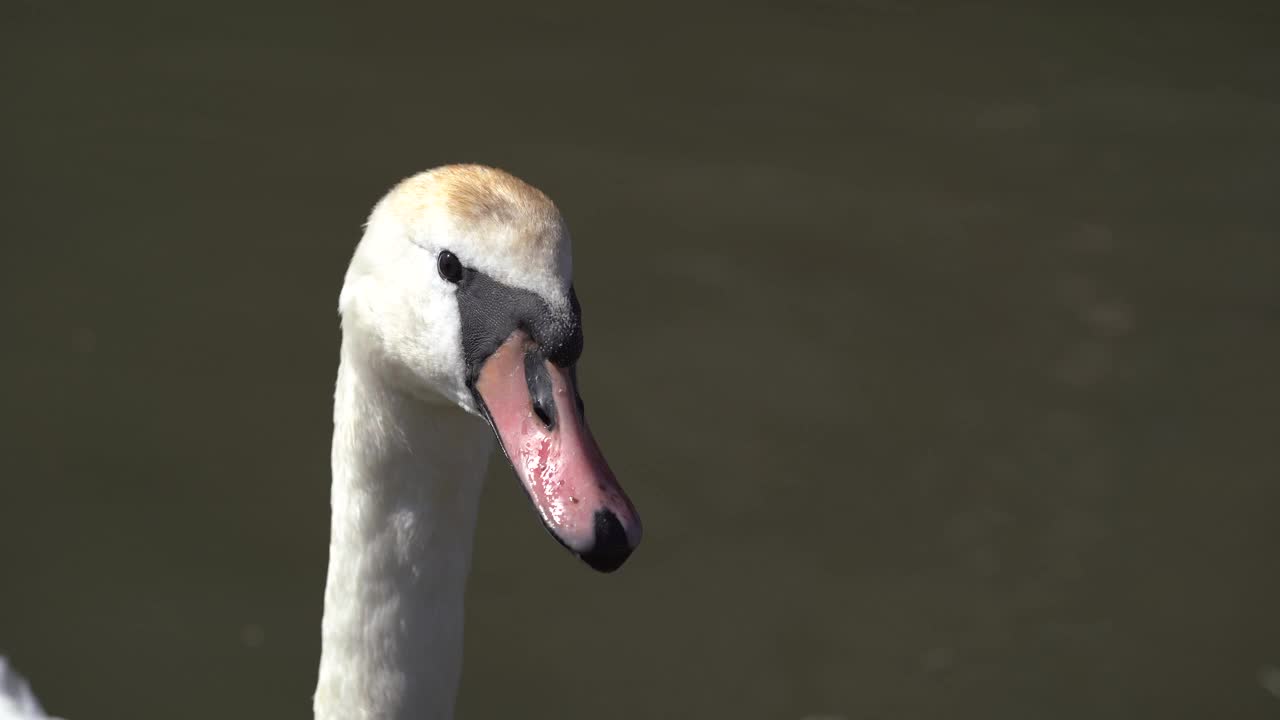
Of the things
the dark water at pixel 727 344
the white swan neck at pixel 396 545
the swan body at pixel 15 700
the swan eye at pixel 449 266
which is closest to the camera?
the swan eye at pixel 449 266

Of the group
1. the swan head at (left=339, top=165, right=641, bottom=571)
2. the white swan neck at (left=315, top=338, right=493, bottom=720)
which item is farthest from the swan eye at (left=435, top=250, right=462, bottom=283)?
the white swan neck at (left=315, top=338, right=493, bottom=720)

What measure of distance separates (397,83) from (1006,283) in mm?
2829

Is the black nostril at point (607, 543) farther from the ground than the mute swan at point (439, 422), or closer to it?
closer to it

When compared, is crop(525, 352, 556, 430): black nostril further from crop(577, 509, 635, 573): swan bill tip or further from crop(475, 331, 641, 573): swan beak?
crop(577, 509, 635, 573): swan bill tip

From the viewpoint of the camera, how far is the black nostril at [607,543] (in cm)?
249

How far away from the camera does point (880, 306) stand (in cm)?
625

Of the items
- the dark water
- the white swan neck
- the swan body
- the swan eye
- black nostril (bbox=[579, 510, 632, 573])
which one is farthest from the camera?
the dark water

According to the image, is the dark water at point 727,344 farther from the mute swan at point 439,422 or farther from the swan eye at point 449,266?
the swan eye at point 449,266

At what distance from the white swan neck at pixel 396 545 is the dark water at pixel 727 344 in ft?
5.44

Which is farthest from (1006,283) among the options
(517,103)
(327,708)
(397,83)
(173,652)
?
(327,708)

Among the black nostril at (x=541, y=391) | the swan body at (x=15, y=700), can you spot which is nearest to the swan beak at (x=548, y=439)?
the black nostril at (x=541, y=391)

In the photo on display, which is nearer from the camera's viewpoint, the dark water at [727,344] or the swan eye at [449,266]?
the swan eye at [449,266]

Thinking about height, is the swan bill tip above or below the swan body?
below

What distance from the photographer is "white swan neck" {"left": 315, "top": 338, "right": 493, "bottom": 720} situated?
285 centimetres
